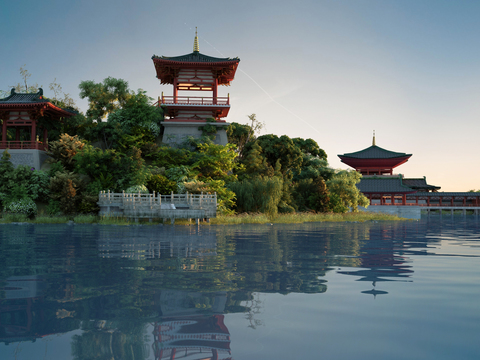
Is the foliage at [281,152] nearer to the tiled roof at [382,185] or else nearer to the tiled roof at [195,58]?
the tiled roof at [195,58]

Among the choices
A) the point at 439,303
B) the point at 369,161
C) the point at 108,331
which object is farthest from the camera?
the point at 369,161

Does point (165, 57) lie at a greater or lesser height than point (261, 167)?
greater

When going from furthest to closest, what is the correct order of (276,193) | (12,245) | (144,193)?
(276,193)
(144,193)
(12,245)

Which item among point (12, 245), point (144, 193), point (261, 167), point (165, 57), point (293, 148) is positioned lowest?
point (12, 245)

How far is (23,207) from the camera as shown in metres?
23.0

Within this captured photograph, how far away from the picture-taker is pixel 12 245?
35.2 ft

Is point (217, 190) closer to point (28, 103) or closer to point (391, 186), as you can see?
point (28, 103)

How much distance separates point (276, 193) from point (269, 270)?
59.2 feet

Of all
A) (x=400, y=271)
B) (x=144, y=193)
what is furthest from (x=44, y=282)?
(x=144, y=193)

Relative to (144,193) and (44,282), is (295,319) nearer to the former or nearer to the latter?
(44,282)

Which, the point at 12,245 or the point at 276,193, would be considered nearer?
the point at 12,245

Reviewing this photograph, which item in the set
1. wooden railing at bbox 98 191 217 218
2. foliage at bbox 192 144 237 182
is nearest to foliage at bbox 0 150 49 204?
wooden railing at bbox 98 191 217 218

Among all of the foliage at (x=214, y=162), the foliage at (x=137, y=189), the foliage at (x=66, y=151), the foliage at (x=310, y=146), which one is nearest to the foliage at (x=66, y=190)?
the foliage at (x=66, y=151)

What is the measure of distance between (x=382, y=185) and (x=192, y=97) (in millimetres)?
26188
